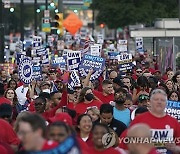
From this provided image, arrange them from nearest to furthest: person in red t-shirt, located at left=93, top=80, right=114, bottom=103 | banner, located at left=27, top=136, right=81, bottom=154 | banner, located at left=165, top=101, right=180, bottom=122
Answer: banner, located at left=27, top=136, right=81, bottom=154 → banner, located at left=165, top=101, right=180, bottom=122 → person in red t-shirt, located at left=93, top=80, right=114, bottom=103

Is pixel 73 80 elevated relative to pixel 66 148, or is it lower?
lower

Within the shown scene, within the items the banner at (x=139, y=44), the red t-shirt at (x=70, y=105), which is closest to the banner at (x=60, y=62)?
the banner at (x=139, y=44)

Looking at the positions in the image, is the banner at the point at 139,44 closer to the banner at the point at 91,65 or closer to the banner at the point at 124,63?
the banner at the point at 124,63

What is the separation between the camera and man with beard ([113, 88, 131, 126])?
42.9 feet

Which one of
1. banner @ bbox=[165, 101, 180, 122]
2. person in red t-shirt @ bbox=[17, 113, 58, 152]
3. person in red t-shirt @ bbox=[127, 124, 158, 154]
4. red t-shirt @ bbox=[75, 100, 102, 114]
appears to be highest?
person in red t-shirt @ bbox=[17, 113, 58, 152]

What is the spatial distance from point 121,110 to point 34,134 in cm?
618

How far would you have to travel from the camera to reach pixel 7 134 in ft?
35.0

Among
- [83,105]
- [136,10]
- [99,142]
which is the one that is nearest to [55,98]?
[83,105]

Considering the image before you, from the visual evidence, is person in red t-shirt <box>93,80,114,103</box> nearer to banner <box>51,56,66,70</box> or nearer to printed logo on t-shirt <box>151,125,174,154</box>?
printed logo on t-shirt <box>151,125,174,154</box>

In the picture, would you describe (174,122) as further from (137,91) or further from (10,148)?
(137,91)

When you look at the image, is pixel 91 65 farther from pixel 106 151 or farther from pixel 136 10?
pixel 136 10

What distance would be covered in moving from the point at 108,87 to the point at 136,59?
1680cm

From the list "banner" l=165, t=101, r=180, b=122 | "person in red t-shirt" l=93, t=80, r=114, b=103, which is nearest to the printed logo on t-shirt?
"banner" l=165, t=101, r=180, b=122

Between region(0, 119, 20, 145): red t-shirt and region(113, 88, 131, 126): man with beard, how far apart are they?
2.67m
